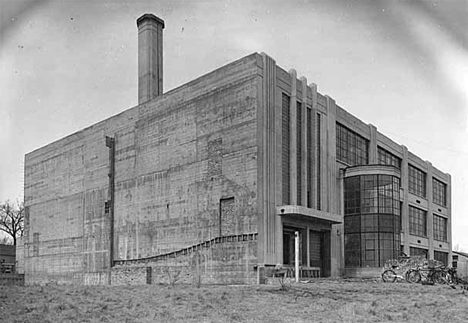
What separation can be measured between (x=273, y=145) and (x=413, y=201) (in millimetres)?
27420

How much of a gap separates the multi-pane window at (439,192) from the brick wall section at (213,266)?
121 ft

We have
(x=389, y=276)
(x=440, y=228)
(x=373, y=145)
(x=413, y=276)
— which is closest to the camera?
(x=413, y=276)

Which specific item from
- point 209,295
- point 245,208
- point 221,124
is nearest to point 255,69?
point 221,124

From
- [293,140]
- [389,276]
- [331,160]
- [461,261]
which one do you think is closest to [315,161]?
[331,160]

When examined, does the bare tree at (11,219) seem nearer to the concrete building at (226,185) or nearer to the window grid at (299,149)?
the concrete building at (226,185)

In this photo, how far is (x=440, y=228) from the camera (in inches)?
2611

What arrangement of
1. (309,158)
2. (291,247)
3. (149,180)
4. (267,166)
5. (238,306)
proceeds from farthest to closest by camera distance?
(149,180)
(309,158)
(291,247)
(267,166)
(238,306)

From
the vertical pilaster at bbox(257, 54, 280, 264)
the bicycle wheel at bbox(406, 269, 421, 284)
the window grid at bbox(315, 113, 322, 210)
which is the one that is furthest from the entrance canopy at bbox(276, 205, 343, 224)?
the bicycle wheel at bbox(406, 269, 421, 284)

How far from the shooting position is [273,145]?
122 feet

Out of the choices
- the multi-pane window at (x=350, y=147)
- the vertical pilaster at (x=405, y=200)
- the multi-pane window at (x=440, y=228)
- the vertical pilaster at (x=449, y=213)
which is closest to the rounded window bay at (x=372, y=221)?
the multi-pane window at (x=350, y=147)

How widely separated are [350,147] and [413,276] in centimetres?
1825

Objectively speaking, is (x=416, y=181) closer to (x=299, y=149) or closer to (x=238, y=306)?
(x=299, y=149)

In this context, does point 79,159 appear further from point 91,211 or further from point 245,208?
point 245,208

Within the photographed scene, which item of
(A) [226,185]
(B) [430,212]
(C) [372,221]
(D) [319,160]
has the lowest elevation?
(C) [372,221]
